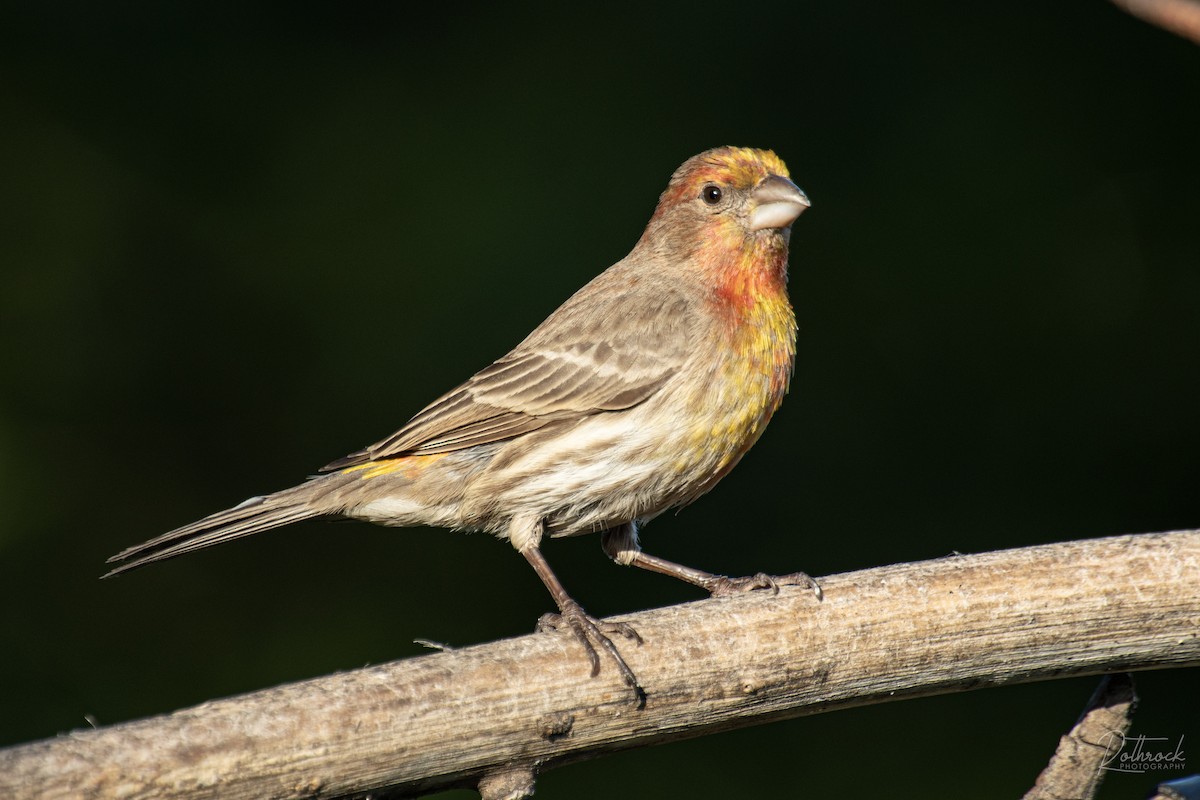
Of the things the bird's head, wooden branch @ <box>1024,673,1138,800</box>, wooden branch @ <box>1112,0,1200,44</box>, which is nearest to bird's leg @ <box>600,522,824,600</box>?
the bird's head

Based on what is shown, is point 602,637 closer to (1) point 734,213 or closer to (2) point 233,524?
(2) point 233,524

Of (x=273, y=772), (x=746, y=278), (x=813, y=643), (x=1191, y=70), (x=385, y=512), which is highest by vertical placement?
(x=1191, y=70)

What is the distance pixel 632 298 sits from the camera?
3.89 meters

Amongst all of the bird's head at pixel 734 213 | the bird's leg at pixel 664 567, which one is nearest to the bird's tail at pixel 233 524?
the bird's leg at pixel 664 567

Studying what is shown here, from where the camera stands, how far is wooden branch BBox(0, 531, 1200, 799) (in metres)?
2.40

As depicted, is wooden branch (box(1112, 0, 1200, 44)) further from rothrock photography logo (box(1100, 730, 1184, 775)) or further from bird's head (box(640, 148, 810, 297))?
bird's head (box(640, 148, 810, 297))

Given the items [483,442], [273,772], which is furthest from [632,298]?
[273,772]

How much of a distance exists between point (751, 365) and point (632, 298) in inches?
19.2

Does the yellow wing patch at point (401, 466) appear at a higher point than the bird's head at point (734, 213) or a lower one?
lower

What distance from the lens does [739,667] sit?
2713mm

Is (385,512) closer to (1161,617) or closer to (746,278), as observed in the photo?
(746,278)

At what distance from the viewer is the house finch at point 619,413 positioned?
346cm

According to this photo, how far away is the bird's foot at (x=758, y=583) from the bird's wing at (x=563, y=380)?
595mm

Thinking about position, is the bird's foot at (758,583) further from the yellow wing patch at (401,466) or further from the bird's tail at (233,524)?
the bird's tail at (233,524)
